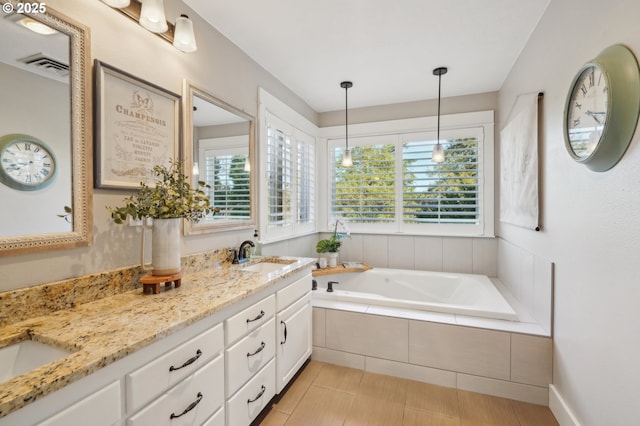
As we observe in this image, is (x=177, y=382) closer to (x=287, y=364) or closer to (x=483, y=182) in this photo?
(x=287, y=364)

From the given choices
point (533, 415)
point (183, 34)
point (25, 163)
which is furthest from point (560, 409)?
point (183, 34)

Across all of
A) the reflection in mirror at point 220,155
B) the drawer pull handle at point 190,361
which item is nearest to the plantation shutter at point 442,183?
the reflection in mirror at point 220,155

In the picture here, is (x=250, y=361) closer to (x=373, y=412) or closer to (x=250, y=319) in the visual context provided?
(x=250, y=319)

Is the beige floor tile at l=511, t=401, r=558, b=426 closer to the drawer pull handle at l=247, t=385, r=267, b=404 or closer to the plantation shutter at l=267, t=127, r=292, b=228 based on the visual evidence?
the drawer pull handle at l=247, t=385, r=267, b=404

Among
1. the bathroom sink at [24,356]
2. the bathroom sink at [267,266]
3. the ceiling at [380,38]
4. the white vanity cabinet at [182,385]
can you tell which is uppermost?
the ceiling at [380,38]

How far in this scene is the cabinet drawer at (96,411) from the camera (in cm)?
73

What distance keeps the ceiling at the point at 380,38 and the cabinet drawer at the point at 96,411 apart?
2068 mm

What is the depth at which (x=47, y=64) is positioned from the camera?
3.69 ft

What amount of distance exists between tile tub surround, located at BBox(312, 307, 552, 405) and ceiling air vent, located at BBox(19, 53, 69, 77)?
2.12m

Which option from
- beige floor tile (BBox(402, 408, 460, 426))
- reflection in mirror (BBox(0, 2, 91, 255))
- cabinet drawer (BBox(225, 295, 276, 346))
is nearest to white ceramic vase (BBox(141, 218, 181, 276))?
reflection in mirror (BBox(0, 2, 91, 255))

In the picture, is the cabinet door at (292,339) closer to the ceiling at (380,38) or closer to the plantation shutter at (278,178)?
the plantation shutter at (278,178)

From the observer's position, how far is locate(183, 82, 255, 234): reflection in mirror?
1.80 meters

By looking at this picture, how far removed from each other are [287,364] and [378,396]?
675 millimetres

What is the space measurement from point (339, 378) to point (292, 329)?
1.96ft
